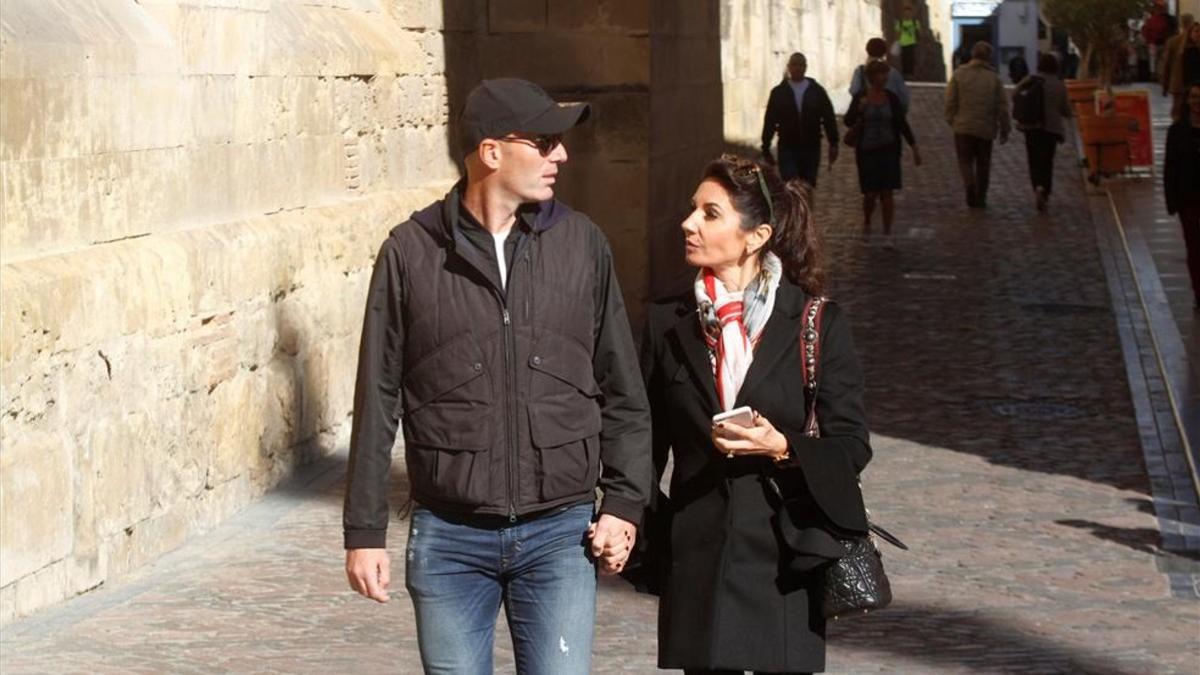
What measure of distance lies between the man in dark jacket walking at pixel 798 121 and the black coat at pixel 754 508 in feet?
→ 51.7

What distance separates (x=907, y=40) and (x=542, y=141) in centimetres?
4283

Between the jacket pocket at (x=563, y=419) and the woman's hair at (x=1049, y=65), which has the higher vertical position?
the jacket pocket at (x=563, y=419)

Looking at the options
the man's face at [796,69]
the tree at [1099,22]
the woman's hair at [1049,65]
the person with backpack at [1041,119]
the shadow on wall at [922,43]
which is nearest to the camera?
the man's face at [796,69]

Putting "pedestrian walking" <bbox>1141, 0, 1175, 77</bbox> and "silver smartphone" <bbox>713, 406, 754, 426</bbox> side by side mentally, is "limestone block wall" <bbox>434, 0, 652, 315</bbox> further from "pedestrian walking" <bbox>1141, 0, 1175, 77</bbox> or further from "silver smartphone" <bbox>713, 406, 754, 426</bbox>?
"pedestrian walking" <bbox>1141, 0, 1175, 77</bbox>

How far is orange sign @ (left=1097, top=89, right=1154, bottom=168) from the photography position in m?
25.9

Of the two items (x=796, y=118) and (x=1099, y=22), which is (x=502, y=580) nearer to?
(x=796, y=118)

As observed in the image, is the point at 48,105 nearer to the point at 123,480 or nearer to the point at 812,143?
the point at 123,480

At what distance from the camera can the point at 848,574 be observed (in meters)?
4.67

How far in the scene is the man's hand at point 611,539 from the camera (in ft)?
14.7

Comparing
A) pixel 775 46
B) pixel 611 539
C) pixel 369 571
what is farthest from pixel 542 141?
pixel 775 46

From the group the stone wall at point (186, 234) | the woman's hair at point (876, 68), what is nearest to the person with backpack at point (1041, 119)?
the woman's hair at point (876, 68)

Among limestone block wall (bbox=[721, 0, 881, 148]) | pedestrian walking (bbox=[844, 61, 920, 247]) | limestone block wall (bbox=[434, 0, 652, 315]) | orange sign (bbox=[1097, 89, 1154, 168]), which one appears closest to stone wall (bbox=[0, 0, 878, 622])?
limestone block wall (bbox=[434, 0, 652, 315])

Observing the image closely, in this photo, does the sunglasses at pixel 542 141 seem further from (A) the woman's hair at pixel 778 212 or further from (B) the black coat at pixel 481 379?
(A) the woman's hair at pixel 778 212

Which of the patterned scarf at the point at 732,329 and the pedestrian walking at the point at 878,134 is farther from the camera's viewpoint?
the pedestrian walking at the point at 878,134
